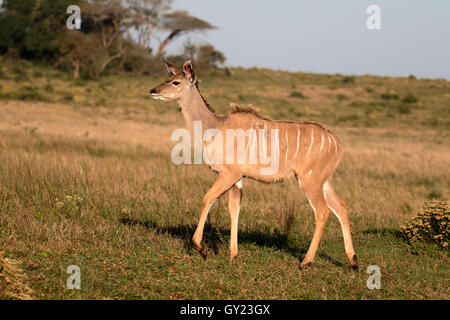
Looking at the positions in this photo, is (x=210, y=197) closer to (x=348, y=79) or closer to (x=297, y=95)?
(x=297, y=95)

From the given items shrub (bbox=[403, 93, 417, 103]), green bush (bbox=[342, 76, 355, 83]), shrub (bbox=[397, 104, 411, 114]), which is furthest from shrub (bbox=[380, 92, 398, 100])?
green bush (bbox=[342, 76, 355, 83])

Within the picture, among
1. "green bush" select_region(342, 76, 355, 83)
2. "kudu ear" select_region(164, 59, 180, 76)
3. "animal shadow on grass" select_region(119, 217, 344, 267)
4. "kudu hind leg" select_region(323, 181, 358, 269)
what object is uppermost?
"green bush" select_region(342, 76, 355, 83)

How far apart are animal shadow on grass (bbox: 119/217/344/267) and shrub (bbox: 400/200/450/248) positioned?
71.0 inches

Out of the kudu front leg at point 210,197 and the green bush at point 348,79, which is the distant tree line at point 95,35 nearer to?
the green bush at point 348,79

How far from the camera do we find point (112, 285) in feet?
19.4

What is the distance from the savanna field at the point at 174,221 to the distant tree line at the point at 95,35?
21.7m

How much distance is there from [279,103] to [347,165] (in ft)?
67.8

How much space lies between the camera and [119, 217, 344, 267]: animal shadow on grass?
7.98 m

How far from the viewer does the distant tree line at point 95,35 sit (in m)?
44.0

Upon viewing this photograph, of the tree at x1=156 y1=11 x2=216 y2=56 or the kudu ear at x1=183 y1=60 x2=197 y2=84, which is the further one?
the tree at x1=156 y1=11 x2=216 y2=56

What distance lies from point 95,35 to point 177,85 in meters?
43.6

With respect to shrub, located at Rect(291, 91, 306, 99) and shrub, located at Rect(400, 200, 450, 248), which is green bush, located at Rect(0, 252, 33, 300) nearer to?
shrub, located at Rect(400, 200, 450, 248)
